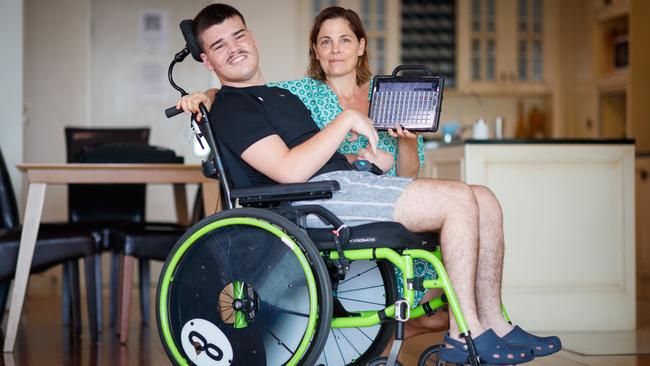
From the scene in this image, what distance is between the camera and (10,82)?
15.5 ft

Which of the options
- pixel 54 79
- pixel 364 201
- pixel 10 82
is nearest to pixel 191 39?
pixel 364 201

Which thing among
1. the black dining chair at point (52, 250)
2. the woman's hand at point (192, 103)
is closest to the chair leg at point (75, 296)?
the black dining chair at point (52, 250)

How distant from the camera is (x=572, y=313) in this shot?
3.99 meters

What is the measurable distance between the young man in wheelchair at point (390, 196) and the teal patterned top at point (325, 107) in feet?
1.51

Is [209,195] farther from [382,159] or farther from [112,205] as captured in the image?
[382,159]

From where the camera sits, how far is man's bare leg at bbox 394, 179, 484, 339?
7.12 feet

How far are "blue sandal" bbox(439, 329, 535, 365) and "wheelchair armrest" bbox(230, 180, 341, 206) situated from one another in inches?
17.7

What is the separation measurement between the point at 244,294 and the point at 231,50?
0.69m

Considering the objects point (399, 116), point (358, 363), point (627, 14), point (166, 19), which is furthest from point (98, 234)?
point (627, 14)

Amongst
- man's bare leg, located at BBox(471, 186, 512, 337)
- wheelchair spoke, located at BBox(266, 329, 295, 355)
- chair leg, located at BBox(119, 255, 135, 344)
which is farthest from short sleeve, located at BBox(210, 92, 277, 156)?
chair leg, located at BBox(119, 255, 135, 344)

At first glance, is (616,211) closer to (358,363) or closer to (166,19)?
(358,363)

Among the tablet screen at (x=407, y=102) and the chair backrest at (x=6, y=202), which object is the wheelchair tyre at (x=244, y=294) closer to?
the tablet screen at (x=407, y=102)

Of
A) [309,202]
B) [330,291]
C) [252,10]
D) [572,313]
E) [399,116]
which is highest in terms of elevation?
[252,10]

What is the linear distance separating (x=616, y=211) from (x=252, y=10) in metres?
2.81
